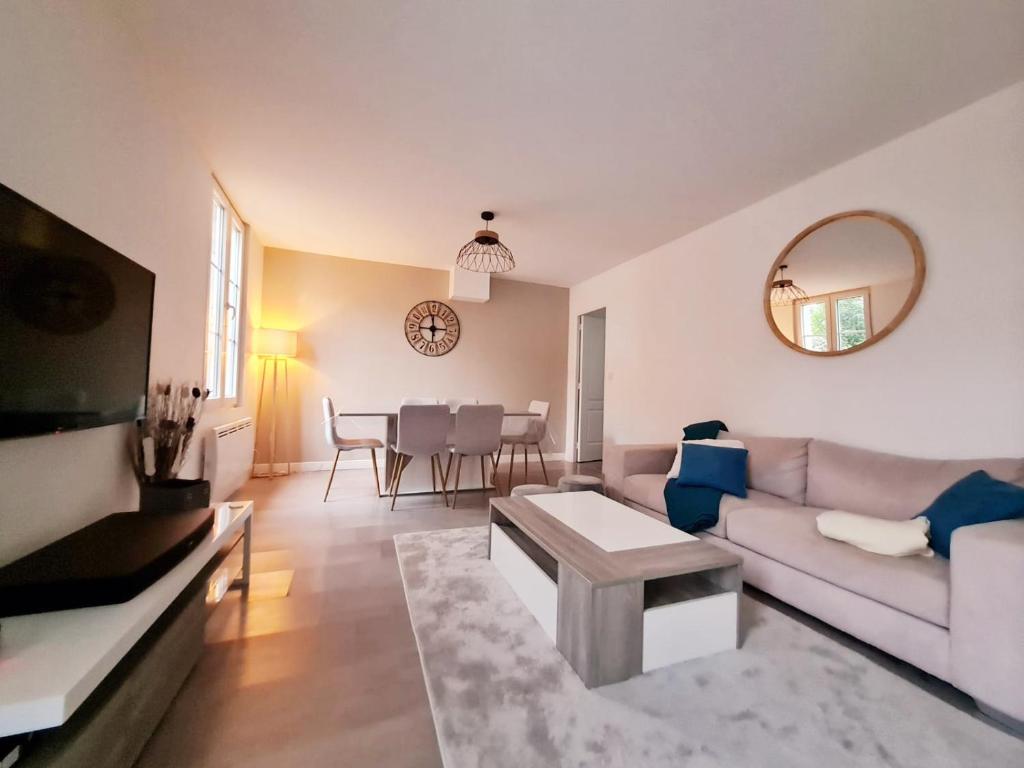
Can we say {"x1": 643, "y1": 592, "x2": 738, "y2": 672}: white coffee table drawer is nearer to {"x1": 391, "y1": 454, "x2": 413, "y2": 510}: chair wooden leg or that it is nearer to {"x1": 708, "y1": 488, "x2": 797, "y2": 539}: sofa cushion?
{"x1": 708, "y1": 488, "x2": 797, "y2": 539}: sofa cushion

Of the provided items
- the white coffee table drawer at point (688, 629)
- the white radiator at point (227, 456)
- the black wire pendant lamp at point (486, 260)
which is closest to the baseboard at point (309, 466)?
the white radiator at point (227, 456)

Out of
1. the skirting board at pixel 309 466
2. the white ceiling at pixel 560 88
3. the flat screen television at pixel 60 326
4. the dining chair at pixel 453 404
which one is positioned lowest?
the skirting board at pixel 309 466

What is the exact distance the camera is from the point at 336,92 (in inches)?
79.0

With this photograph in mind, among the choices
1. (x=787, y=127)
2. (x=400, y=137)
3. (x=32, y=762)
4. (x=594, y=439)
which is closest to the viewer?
(x=32, y=762)

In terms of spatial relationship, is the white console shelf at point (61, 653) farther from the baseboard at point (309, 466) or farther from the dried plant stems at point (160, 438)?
the baseboard at point (309, 466)

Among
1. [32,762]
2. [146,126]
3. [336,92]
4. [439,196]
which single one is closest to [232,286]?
[146,126]

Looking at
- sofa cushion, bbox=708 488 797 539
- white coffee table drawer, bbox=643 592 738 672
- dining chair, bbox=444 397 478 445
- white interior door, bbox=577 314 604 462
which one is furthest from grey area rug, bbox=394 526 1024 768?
white interior door, bbox=577 314 604 462

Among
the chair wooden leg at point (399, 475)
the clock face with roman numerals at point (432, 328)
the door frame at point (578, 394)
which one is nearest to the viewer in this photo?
the chair wooden leg at point (399, 475)

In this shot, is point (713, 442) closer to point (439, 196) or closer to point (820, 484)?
point (820, 484)

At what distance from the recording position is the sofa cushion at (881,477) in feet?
5.75

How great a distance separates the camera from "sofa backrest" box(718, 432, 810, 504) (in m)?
2.35

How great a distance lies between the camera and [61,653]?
803mm

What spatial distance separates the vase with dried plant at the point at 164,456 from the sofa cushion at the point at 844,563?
2746mm

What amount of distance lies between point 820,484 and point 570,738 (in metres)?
2.00
